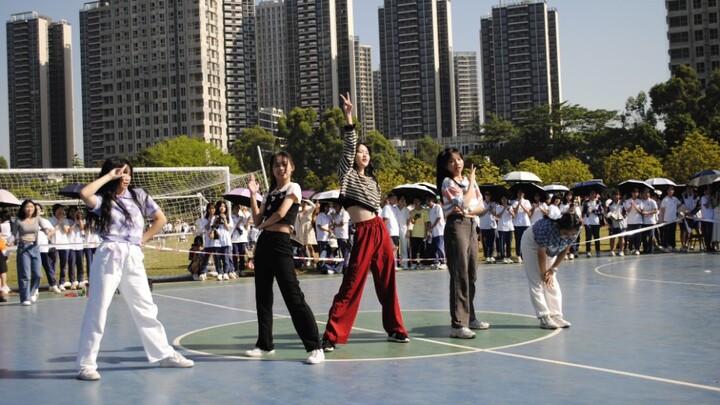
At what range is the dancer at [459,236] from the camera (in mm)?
9586

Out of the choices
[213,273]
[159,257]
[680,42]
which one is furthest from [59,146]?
[213,273]

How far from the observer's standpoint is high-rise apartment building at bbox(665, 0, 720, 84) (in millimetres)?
103688

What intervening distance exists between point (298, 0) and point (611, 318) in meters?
150

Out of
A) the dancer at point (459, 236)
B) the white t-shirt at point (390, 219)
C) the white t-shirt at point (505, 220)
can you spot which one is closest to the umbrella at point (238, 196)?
the white t-shirt at point (390, 219)

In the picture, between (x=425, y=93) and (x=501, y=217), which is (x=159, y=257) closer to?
(x=501, y=217)

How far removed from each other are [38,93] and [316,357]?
196430mm

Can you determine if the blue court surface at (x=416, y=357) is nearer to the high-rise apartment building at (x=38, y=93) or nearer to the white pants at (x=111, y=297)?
the white pants at (x=111, y=297)

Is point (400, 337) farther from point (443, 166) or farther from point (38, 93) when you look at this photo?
point (38, 93)

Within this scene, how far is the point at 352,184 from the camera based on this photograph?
8.99 meters

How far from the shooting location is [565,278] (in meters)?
17.3

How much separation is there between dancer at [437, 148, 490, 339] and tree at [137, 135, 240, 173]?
89.2 metres

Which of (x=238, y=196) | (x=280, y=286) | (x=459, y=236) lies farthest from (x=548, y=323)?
(x=238, y=196)

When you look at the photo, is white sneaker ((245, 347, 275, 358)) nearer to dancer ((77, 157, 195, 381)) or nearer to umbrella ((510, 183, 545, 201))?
dancer ((77, 157, 195, 381))

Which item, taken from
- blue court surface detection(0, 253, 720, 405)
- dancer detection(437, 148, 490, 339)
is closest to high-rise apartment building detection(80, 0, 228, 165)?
blue court surface detection(0, 253, 720, 405)
